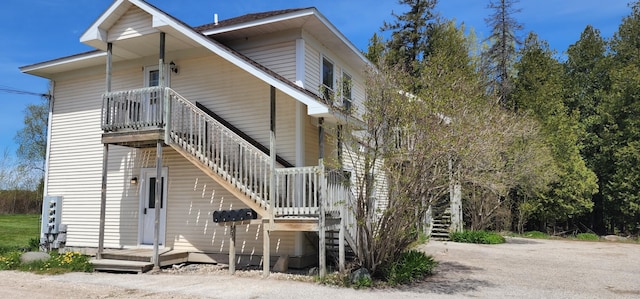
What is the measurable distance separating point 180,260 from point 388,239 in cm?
590

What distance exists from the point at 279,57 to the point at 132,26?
383 centimetres

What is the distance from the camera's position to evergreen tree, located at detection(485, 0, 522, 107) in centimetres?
2870

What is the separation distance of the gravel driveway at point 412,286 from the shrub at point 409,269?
0.24 metres

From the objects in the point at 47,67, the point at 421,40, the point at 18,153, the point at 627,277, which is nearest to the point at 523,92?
the point at 421,40

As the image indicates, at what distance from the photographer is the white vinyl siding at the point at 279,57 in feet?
39.6

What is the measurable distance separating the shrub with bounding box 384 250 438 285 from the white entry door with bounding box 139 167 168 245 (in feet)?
22.5

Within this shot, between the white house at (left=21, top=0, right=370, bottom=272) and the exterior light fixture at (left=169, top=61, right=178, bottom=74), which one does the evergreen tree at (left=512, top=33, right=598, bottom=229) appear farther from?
the exterior light fixture at (left=169, top=61, right=178, bottom=74)

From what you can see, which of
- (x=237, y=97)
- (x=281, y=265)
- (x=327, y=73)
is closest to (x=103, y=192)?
(x=237, y=97)

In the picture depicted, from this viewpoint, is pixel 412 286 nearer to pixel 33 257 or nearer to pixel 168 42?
pixel 168 42

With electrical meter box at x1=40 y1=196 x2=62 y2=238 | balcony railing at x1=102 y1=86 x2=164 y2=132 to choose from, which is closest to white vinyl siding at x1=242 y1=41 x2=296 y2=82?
balcony railing at x1=102 y1=86 x2=164 y2=132

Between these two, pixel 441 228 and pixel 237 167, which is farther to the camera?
pixel 441 228

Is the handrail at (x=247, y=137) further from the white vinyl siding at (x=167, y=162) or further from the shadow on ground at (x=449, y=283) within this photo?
the shadow on ground at (x=449, y=283)

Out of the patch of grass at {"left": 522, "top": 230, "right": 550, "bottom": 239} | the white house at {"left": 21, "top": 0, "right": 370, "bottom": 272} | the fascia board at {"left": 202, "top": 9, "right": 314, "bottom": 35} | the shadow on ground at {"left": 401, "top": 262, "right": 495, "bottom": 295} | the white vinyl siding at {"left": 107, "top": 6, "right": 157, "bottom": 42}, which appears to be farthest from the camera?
the patch of grass at {"left": 522, "top": 230, "right": 550, "bottom": 239}

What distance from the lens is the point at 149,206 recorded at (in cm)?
1334
